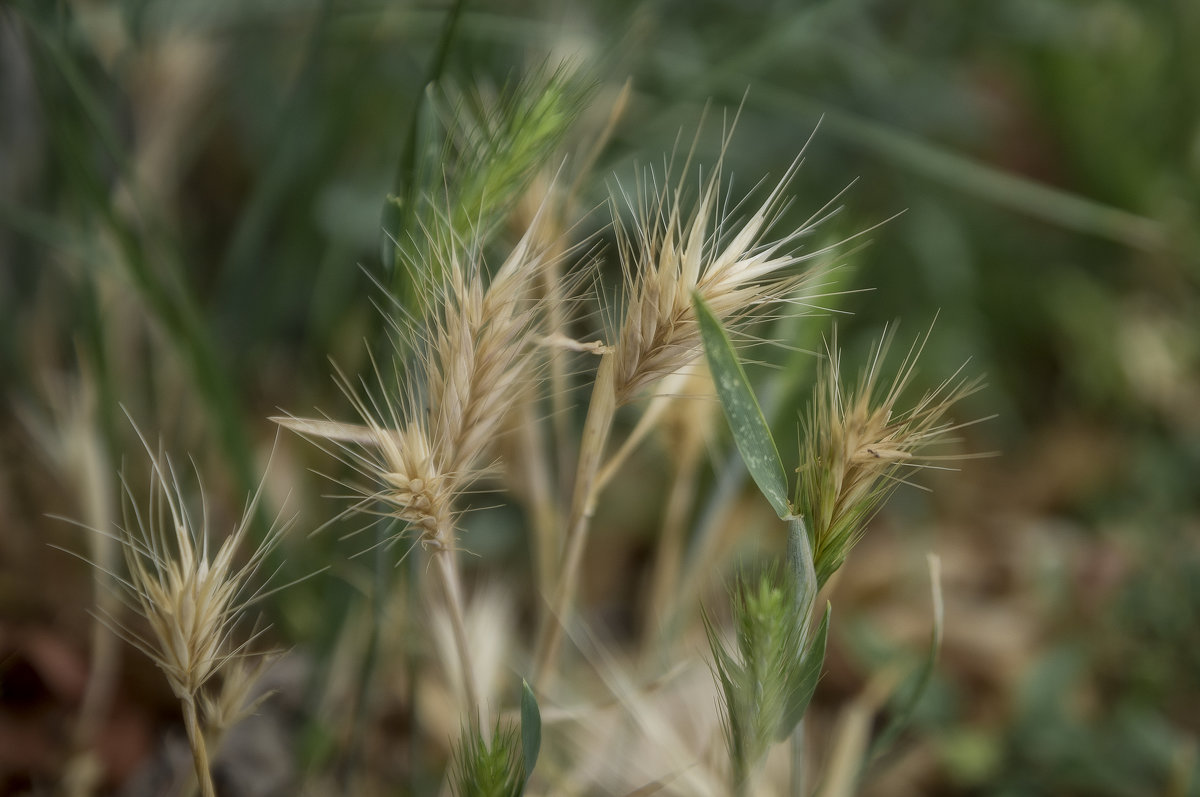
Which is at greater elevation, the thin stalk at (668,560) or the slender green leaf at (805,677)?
the slender green leaf at (805,677)

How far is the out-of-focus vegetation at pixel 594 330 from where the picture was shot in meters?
0.52

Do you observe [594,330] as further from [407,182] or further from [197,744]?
[197,744]

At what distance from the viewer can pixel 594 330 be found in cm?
42

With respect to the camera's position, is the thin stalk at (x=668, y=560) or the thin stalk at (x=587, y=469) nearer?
the thin stalk at (x=587, y=469)

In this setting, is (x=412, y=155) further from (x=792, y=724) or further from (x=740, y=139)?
(x=740, y=139)

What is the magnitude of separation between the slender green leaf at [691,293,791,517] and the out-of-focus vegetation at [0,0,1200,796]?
0.09 m

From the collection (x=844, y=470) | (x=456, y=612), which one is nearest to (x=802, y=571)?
(x=844, y=470)

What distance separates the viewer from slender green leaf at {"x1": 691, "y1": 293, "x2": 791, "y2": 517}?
29 cm

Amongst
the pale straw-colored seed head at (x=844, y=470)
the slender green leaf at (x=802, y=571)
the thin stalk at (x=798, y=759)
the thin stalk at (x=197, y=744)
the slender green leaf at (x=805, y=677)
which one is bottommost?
the thin stalk at (x=197, y=744)

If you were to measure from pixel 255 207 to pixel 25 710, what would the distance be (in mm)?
338

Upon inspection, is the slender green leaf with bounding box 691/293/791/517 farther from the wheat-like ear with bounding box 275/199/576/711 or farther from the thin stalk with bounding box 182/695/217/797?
the thin stalk with bounding box 182/695/217/797

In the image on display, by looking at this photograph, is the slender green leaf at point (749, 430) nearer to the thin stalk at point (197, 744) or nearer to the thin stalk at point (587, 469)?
the thin stalk at point (587, 469)

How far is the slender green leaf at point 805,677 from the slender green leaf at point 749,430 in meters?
0.04

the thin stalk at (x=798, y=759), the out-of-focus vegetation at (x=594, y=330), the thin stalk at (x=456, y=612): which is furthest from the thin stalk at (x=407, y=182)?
the thin stalk at (x=798, y=759)
